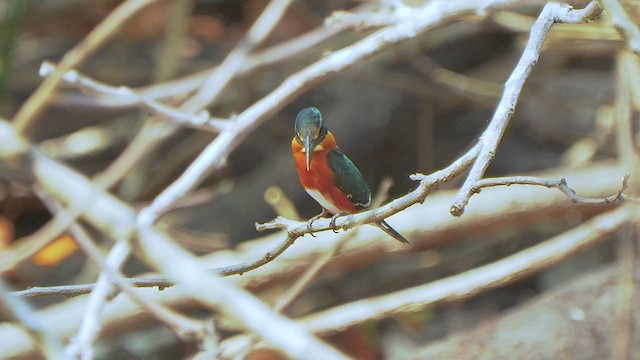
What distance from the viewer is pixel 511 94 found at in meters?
1.13

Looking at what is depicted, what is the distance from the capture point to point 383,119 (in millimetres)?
3793

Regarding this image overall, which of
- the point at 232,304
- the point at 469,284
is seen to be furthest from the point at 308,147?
the point at 469,284

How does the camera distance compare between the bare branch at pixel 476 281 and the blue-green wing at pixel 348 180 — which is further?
the bare branch at pixel 476 281

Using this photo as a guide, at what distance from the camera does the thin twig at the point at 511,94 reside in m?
1.00

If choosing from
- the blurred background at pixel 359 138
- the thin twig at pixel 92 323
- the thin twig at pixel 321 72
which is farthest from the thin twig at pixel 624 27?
the blurred background at pixel 359 138

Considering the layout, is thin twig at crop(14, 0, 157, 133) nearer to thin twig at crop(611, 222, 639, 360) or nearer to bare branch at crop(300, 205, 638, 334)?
bare branch at crop(300, 205, 638, 334)

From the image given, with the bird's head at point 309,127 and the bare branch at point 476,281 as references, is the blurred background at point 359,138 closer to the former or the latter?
the bare branch at point 476,281

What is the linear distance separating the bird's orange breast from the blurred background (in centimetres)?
166

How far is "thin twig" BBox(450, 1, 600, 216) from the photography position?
100cm

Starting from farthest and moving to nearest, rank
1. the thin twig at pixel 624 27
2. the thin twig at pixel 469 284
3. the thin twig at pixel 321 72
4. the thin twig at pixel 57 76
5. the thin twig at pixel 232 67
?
the thin twig at pixel 469 284 → the thin twig at pixel 232 67 → the thin twig at pixel 57 76 → the thin twig at pixel 321 72 → the thin twig at pixel 624 27

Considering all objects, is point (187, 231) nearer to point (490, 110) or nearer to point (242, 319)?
point (490, 110)

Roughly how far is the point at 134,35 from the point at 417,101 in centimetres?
124

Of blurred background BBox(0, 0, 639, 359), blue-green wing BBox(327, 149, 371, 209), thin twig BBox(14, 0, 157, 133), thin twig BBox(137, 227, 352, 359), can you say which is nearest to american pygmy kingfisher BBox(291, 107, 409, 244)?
blue-green wing BBox(327, 149, 371, 209)

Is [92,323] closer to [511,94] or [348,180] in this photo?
[348,180]
